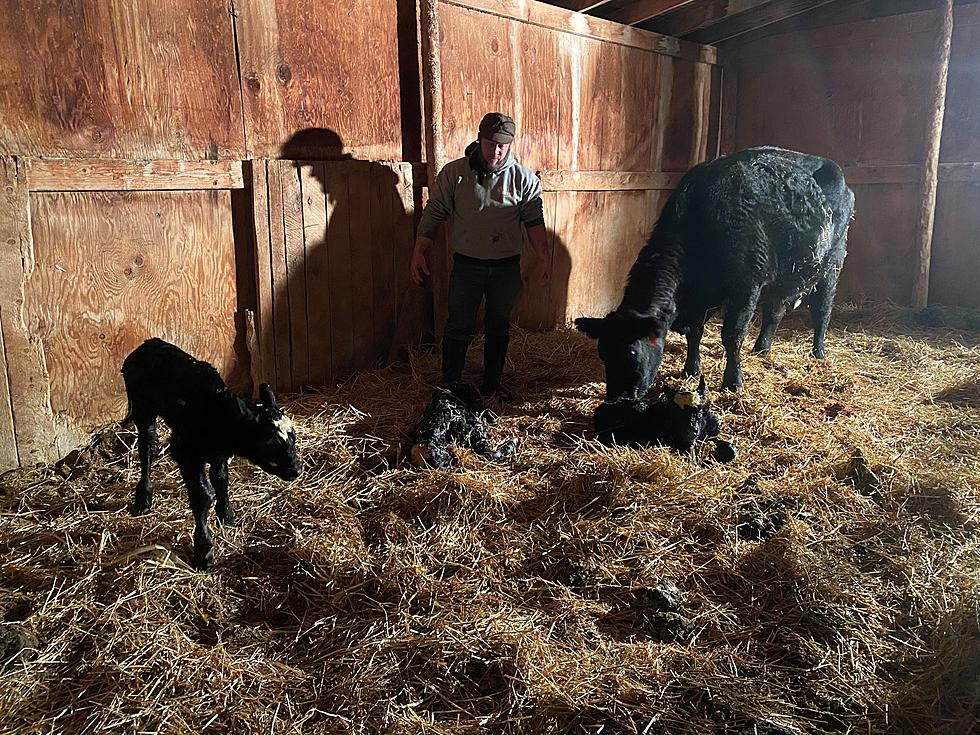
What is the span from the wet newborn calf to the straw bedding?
0.11 m

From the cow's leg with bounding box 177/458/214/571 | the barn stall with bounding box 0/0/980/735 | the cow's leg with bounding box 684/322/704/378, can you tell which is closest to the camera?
the barn stall with bounding box 0/0/980/735

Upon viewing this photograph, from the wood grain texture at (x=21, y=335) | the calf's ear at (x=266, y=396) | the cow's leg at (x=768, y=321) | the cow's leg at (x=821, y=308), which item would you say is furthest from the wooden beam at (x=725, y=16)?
the calf's ear at (x=266, y=396)

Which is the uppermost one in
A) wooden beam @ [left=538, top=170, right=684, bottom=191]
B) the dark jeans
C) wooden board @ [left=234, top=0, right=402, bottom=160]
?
wooden board @ [left=234, top=0, right=402, bottom=160]

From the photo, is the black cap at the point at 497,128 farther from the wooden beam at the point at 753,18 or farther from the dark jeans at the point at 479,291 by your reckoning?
the wooden beam at the point at 753,18

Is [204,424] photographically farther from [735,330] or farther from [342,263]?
[735,330]

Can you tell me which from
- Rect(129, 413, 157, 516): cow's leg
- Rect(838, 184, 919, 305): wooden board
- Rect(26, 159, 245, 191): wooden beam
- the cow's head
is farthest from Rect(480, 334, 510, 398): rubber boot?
Rect(838, 184, 919, 305): wooden board

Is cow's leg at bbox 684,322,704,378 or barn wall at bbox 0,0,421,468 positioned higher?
barn wall at bbox 0,0,421,468

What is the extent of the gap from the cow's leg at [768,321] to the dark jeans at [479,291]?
263 cm

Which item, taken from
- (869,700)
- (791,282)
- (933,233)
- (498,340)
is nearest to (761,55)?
(933,233)

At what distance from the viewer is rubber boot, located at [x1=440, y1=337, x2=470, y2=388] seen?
5410 mm

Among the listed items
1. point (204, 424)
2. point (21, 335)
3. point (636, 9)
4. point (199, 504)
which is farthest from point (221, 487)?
point (636, 9)

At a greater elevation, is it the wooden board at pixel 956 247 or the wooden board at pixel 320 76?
the wooden board at pixel 320 76

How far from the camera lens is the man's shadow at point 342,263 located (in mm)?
5227

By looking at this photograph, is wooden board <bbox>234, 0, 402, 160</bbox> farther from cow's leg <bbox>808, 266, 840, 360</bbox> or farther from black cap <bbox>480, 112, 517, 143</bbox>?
cow's leg <bbox>808, 266, 840, 360</bbox>
